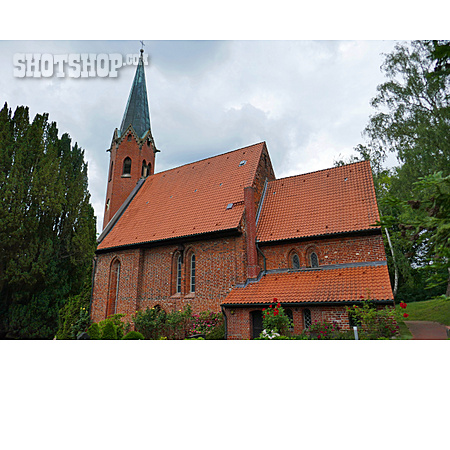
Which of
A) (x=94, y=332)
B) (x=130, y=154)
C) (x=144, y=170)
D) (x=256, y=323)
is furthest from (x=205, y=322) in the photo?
(x=130, y=154)

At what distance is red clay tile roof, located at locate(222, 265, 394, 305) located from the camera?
7945 millimetres

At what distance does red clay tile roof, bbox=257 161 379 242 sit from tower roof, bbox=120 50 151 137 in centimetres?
1062

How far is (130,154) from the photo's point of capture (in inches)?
722

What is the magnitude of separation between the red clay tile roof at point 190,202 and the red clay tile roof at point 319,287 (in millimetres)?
2447

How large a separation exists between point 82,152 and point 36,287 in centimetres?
835

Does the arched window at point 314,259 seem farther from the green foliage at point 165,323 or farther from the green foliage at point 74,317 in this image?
the green foliage at point 74,317

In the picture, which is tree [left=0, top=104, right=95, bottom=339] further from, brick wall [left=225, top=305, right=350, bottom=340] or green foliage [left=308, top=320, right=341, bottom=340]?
green foliage [left=308, top=320, right=341, bottom=340]

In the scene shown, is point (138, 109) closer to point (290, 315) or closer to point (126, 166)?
point (126, 166)

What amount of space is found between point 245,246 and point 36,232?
884 centimetres

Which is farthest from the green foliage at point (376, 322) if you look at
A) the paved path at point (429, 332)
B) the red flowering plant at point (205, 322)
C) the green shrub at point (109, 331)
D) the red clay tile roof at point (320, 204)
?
the green shrub at point (109, 331)

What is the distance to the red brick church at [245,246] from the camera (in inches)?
352

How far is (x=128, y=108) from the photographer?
64.8ft

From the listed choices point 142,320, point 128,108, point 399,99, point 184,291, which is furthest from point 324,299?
point 128,108

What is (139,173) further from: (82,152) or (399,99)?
(399,99)
